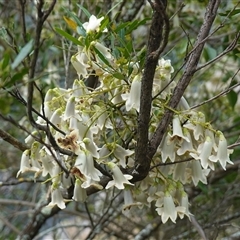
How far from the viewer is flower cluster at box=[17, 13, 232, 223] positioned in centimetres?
72

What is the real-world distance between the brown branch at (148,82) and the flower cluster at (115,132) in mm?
24

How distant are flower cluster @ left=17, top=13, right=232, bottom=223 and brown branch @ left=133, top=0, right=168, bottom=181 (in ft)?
0.08

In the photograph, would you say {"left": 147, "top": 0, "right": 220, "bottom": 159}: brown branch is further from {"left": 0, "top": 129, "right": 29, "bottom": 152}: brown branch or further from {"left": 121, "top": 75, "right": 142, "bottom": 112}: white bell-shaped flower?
{"left": 0, "top": 129, "right": 29, "bottom": 152}: brown branch

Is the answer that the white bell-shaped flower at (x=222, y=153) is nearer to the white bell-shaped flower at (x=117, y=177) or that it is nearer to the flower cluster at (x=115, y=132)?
the flower cluster at (x=115, y=132)

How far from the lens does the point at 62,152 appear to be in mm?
705

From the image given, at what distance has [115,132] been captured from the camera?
797mm

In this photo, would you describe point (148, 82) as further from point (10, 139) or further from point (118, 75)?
point (10, 139)

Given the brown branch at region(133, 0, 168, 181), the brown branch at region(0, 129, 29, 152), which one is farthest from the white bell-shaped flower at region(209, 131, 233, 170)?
the brown branch at region(0, 129, 29, 152)

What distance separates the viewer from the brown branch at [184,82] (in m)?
0.76

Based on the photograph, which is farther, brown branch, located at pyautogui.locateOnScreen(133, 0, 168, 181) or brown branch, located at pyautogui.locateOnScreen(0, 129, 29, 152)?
brown branch, located at pyautogui.locateOnScreen(0, 129, 29, 152)

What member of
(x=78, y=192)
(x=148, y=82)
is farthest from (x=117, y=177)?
(x=148, y=82)

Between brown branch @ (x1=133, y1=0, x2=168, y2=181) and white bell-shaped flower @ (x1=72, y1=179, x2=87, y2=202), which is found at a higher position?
brown branch @ (x1=133, y1=0, x2=168, y2=181)

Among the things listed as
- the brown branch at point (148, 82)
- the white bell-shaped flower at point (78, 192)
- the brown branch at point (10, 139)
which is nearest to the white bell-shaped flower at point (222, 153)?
the brown branch at point (148, 82)

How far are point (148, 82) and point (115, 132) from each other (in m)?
0.16
